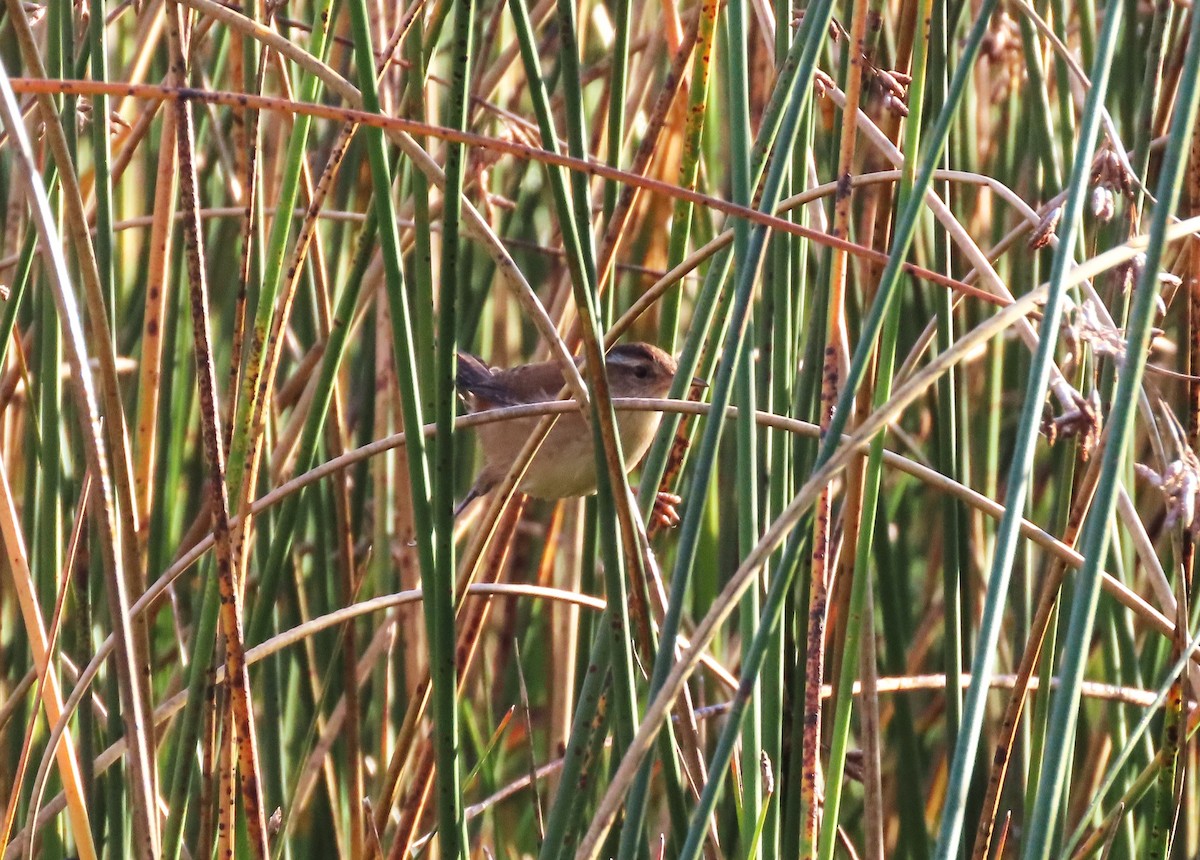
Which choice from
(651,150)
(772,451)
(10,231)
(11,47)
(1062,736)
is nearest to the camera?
(1062,736)

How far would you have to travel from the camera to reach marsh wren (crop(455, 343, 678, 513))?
2041mm

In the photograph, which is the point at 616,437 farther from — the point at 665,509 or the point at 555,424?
the point at 555,424

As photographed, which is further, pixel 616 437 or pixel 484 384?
pixel 484 384

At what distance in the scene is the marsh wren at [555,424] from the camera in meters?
2.04

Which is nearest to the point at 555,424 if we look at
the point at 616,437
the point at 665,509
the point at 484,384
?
the point at 484,384

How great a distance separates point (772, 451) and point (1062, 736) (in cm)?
40

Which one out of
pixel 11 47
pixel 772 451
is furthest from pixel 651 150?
pixel 11 47

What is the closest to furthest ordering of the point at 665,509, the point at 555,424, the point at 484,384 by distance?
the point at 665,509 < the point at 555,424 < the point at 484,384

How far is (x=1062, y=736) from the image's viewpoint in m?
0.70

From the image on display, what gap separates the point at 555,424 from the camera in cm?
217

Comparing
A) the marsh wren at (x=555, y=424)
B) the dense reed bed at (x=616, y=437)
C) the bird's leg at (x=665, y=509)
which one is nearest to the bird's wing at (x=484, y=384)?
the marsh wren at (x=555, y=424)

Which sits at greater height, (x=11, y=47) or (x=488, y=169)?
(x=11, y=47)

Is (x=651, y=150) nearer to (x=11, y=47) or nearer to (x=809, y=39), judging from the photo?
(x=809, y=39)

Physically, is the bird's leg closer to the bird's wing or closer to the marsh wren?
the marsh wren
